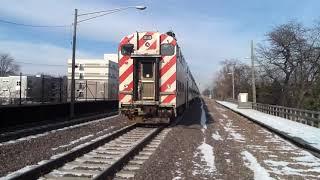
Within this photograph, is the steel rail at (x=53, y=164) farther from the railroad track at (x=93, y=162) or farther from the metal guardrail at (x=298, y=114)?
the metal guardrail at (x=298, y=114)

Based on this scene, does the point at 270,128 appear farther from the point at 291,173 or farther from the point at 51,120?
the point at 291,173

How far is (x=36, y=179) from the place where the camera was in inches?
352

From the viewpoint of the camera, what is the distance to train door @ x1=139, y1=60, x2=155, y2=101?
70.1 feet

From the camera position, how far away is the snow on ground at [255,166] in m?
9.78

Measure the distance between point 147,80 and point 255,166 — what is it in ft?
36.1

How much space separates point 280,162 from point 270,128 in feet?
36.8

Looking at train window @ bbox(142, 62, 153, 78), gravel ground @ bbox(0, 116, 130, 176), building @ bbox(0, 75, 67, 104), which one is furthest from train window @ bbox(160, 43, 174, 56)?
building @ bbox(0, 75, 67, 104)

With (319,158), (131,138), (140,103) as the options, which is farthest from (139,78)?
(319,158)

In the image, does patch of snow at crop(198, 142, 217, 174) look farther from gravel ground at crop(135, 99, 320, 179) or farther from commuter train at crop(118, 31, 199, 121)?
commuter train at crop(118, 31, 199, 121)

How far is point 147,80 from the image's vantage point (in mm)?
21484

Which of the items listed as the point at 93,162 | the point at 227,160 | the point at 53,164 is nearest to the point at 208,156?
the point at 227,160

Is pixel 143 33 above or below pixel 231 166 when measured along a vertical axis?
above

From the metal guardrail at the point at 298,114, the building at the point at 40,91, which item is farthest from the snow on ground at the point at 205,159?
the building at the point at 40,91

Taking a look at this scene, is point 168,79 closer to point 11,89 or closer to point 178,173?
point 178,173
